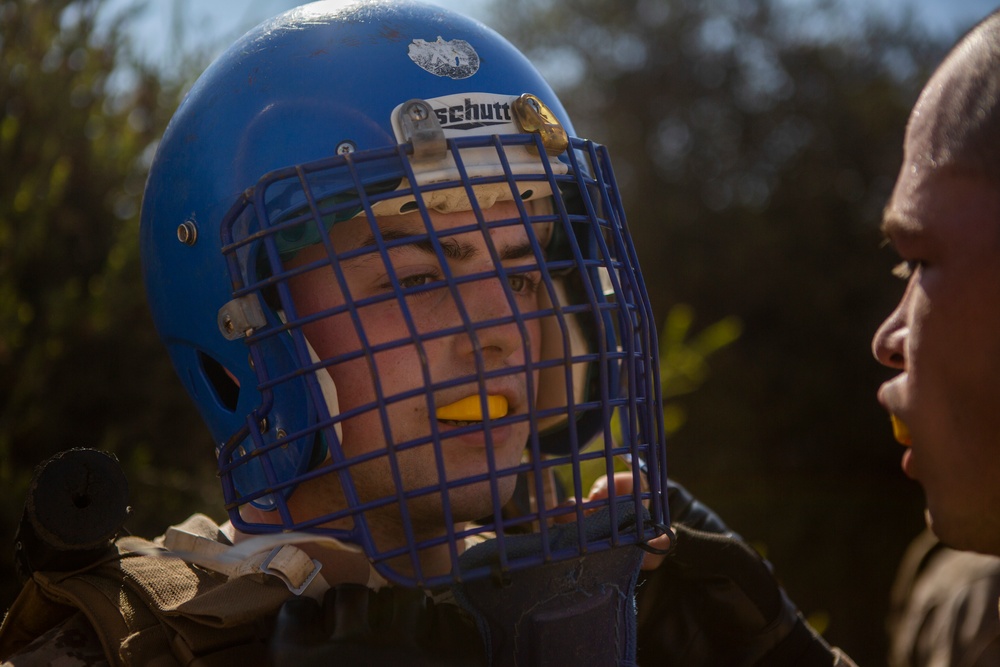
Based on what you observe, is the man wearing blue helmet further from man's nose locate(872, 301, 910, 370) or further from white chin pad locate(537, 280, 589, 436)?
man's nose locate(872, 301, 910, 370)

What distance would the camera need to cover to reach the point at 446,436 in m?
1.68

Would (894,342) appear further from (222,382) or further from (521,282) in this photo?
(222,382)

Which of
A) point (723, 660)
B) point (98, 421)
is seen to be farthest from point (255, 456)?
point (98, 421)

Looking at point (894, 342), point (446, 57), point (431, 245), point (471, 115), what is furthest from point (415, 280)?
point (894, 342)

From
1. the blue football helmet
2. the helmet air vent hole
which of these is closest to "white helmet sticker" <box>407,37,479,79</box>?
the blue football helmet

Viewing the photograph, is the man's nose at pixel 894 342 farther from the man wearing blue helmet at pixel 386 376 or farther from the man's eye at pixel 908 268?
the man wearing blue helmet at pixel 386 376

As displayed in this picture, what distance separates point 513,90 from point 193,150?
690 millimetres

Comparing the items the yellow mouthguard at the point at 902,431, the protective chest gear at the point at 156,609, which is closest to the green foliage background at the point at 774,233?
the yellow mouthguard at the point at 902,431

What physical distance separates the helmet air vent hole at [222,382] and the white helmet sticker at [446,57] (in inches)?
31.2

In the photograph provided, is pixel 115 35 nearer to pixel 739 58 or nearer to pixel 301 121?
pixel 301 121

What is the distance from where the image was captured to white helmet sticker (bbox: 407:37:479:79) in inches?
77.8

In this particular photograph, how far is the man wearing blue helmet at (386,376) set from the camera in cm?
170

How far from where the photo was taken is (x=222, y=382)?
213 centimetres

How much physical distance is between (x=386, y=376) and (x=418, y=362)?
0.07 m
